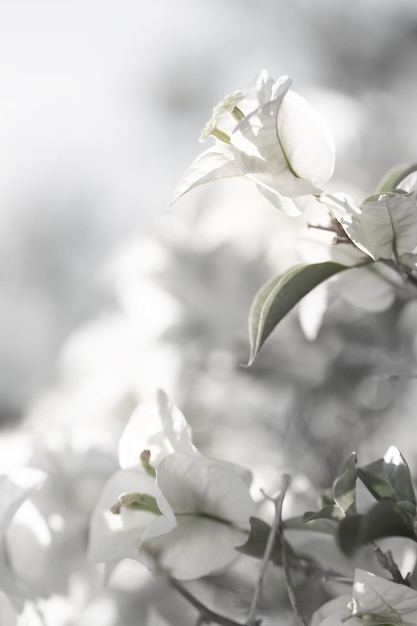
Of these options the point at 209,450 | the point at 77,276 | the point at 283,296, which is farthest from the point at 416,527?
the point at 77,276

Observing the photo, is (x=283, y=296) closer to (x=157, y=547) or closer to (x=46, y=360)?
(x=157, y=547)

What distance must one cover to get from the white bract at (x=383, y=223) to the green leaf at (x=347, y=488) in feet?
0.20

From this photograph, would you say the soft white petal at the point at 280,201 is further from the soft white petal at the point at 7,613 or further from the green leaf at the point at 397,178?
the soft white petal at the point at 7,613

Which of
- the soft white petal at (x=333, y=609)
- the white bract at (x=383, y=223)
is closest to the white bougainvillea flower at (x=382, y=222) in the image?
the white bract at (x=383, y=223)

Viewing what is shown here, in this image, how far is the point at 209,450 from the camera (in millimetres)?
456

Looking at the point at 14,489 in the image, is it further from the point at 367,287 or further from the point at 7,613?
the point at 367,287

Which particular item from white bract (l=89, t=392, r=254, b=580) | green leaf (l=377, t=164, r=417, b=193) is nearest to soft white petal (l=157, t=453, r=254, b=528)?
white bract (l=89, t=392, r=254, b=580)

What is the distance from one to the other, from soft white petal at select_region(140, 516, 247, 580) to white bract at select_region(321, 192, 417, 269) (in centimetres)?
10

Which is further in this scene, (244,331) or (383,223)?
(244,331)

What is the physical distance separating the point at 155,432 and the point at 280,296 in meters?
0.07

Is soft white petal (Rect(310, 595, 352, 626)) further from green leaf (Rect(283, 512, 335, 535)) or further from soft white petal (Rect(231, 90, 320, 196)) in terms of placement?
soft white petal (Rect(231, 90, 320, 196))

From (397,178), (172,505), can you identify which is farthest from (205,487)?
(397,178)

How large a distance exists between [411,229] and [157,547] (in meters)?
0.13

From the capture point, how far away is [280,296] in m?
0.25
